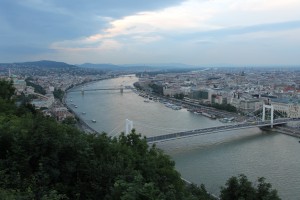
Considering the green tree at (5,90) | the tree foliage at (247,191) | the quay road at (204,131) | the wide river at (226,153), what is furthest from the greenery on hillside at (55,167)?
the quay road at (204,131)

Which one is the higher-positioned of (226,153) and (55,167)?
(55,167)

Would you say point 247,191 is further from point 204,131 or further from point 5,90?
point 204,131

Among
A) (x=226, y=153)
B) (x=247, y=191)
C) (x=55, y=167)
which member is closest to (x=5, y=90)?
(x=55, y=167)

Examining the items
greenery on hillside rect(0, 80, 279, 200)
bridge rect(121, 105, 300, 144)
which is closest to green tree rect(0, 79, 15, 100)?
bridge rect(121, 105, 300, 144)

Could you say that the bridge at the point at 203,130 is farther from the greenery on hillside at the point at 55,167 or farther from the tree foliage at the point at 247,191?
the greenery on hillside at the point at 55,167

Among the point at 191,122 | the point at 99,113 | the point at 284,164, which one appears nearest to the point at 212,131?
the point at 284,164

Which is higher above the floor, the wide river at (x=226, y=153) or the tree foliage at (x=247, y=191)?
the tree foliage at (x=247, y=191)

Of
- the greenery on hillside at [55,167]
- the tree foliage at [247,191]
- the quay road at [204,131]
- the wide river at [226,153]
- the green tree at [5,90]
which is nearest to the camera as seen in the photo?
the greenery on hillside at [55,167]

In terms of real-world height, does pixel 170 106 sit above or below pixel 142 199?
below

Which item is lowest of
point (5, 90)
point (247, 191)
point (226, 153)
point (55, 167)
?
point (226, 153)

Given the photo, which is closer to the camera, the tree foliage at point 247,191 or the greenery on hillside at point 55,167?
the greenery on hillside at point 55,167

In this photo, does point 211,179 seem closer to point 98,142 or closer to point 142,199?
point 98,142
